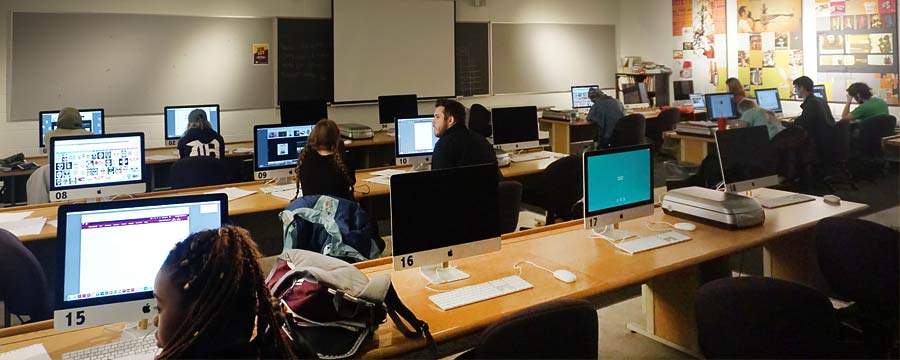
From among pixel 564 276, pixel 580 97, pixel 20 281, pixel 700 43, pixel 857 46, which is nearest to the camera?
pixel 564 276

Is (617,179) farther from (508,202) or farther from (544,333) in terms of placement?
(544,333)

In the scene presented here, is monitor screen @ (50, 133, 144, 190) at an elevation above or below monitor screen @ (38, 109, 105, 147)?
below

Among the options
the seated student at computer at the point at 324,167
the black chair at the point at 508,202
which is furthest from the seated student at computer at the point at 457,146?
the seated student at computer at the point at 324,167

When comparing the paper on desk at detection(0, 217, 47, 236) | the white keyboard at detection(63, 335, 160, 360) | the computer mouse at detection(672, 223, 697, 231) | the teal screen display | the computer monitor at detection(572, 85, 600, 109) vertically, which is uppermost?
the computer monitor at detection(572, 85, 600, 109)

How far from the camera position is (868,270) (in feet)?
7.37

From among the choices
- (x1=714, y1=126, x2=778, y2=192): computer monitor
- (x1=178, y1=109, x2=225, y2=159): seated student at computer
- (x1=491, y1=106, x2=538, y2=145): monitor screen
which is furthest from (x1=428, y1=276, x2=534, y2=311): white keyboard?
(x1=178, y1=109, x2=225, y2=159): seated student at computer

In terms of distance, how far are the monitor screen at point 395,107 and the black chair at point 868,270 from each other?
5.29m

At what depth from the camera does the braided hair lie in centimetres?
137

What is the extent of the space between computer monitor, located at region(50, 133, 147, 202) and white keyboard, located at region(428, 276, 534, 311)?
2.46 metres

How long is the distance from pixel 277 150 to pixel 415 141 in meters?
1.21

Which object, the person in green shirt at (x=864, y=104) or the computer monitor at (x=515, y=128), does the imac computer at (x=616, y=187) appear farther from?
the person in green shirt at (x=864, y=104)

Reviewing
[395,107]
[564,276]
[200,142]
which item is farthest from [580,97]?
[564,276]

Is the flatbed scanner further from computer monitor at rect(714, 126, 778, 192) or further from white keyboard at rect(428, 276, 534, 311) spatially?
white keyboard at rect(428, 276, 534, 311)

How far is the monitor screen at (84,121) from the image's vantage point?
219 inches
